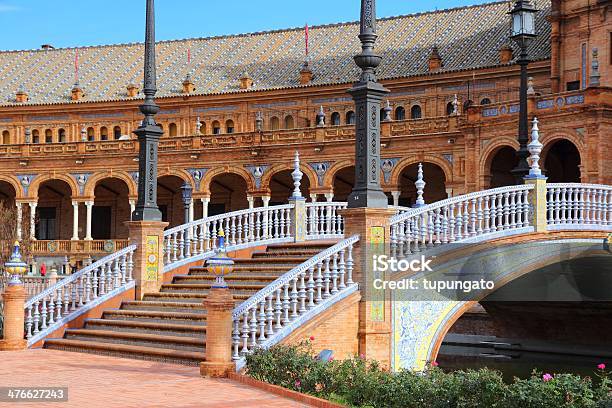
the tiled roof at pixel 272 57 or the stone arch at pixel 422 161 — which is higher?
the tiled roof at pixel 272 57

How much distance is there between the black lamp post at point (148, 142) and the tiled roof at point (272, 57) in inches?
1170

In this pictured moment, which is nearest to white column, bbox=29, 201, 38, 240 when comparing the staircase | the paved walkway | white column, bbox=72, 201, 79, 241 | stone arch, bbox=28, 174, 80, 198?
stone arch, bbox=28, 174, 80, 198

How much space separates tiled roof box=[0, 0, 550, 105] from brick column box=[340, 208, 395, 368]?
32.3 meters

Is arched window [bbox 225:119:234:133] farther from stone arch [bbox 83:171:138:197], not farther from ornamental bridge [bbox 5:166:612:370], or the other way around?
ornamental bridge [bbox 5:166:612:370]

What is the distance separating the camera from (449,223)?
57.3 ft

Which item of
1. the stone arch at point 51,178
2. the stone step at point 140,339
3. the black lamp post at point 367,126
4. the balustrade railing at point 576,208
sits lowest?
the stone step at point 140,339

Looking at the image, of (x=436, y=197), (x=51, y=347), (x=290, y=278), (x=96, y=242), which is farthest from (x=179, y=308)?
(x=96, y=242)

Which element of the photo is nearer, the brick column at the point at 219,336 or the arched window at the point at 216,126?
the brick column at the point at 219,336

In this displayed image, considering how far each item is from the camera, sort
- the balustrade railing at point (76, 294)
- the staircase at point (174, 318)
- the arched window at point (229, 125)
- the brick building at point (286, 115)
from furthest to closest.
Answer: the arched window at point (229, 125) → the brick building at point (286, 115) → the balustrade railing at point (76, 294) → the staircase at point (174, 318)

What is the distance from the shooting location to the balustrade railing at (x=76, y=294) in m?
18.4

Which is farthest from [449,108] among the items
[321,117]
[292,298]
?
[292,298]

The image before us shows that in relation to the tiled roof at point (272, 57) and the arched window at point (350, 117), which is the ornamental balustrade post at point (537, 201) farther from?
the arched window at point (350, 117)

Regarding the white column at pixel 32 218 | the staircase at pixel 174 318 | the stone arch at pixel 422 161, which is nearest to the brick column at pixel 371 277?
the staircase at pixel 174 318

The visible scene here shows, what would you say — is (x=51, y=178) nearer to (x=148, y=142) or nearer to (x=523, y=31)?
(x=148, y=142)
